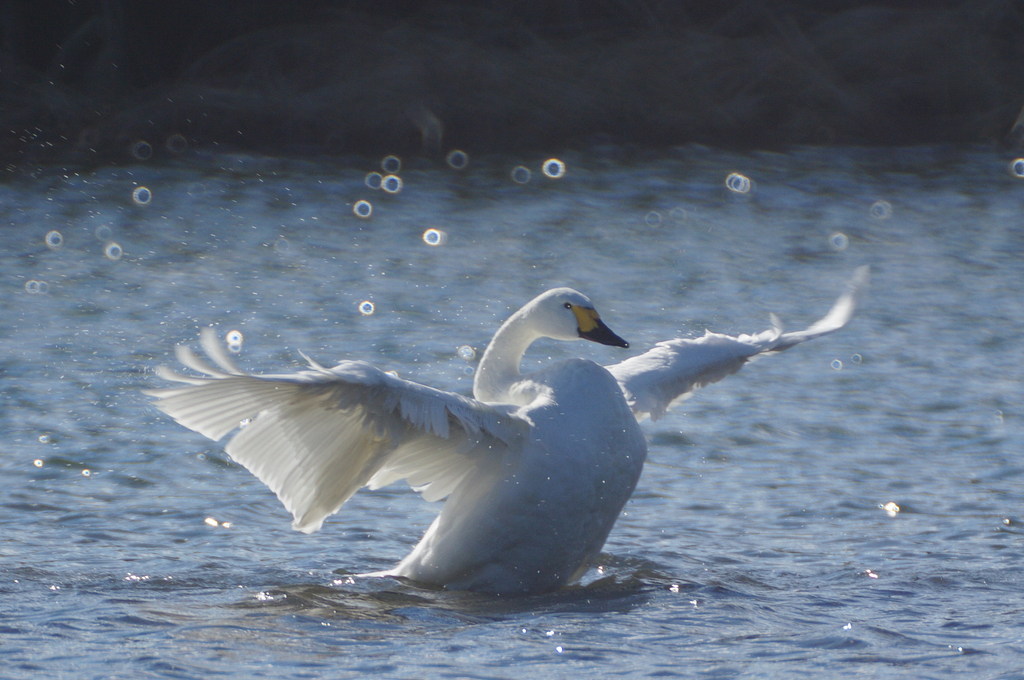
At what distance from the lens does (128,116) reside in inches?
699

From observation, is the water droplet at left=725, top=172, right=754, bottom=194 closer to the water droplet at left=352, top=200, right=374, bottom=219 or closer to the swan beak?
the water droplet at left=352, top=200, right=374, bottom=219

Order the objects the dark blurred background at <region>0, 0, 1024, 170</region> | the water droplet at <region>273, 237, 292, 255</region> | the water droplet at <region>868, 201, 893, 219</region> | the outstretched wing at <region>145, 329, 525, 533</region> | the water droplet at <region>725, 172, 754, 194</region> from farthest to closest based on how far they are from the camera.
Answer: the dark blurred background at <region>0, 0, 1024, 170</region> → the water droplet at <region>725, 172, 754, 194</region> → the water droplet at <region>868, 201, 893, 219</region> → the water droplet at <region>273, 237, 292, 255</region> → the outstretched wing at <region>145, 329, 525, 533</region>

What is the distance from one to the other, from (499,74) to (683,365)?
495 inches

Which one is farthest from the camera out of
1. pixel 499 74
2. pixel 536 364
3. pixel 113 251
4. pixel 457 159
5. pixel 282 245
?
pixel 499 74

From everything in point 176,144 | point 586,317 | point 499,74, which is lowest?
point 586,317

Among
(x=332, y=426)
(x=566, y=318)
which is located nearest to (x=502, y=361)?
(x=566, y=318)

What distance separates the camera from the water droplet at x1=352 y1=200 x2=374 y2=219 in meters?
14.9

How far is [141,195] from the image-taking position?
50.0ft

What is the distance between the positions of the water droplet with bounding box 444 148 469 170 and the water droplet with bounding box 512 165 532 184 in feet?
2.08

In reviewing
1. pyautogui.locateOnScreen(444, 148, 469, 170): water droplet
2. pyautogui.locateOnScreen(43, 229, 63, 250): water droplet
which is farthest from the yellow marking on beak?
pyautogui.locateOnScreen(444, 148, 469, 170): water droplet

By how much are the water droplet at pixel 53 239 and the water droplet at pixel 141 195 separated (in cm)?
131

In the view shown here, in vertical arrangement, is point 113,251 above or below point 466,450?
above

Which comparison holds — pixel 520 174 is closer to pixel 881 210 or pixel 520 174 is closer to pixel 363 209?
pixel 363 209

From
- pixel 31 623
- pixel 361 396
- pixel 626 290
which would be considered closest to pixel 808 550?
pixel 361 396
